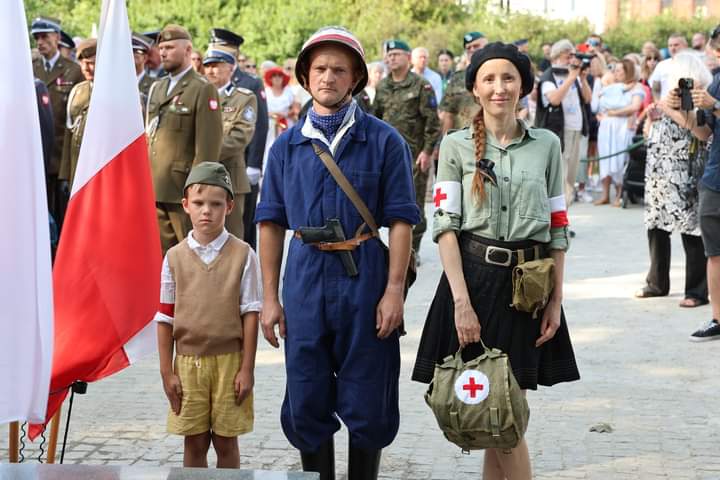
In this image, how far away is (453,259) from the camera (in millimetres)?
4578

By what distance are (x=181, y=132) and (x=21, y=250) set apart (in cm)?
431

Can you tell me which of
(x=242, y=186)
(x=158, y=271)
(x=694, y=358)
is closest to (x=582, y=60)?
(x=242, y=186)

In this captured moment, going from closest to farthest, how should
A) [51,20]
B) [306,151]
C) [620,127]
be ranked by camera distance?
[306,151] < [51,20] < [620,127]

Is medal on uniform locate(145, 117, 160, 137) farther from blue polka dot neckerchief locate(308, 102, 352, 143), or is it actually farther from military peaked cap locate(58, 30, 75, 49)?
military peaked cap locate(58, 30, 75, 49)

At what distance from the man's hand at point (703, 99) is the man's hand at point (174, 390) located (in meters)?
5.03

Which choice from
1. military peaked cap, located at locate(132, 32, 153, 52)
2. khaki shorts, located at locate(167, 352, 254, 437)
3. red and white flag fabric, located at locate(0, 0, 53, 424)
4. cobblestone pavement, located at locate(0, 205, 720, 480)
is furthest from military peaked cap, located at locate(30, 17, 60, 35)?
khaki shorts, located at locate(167, 352, 254, 437)

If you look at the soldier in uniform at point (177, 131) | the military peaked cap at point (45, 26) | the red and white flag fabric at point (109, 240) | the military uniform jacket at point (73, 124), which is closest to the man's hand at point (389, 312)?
the red and white flag fabric at point (109, 240)

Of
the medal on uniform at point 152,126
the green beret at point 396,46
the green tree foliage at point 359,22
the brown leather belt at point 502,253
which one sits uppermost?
the green tree foliage at point 359,22

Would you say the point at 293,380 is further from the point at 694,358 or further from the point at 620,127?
the point at 620,127

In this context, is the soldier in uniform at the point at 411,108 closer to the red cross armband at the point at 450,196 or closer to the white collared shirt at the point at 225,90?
the white collared shirt at the point at 225,90

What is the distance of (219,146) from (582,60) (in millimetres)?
6721

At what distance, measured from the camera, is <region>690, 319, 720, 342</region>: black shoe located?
860 centimetres

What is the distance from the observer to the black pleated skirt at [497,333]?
15.0 ft

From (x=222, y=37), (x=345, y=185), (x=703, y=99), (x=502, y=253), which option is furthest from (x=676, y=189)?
(x=345, y=185)
